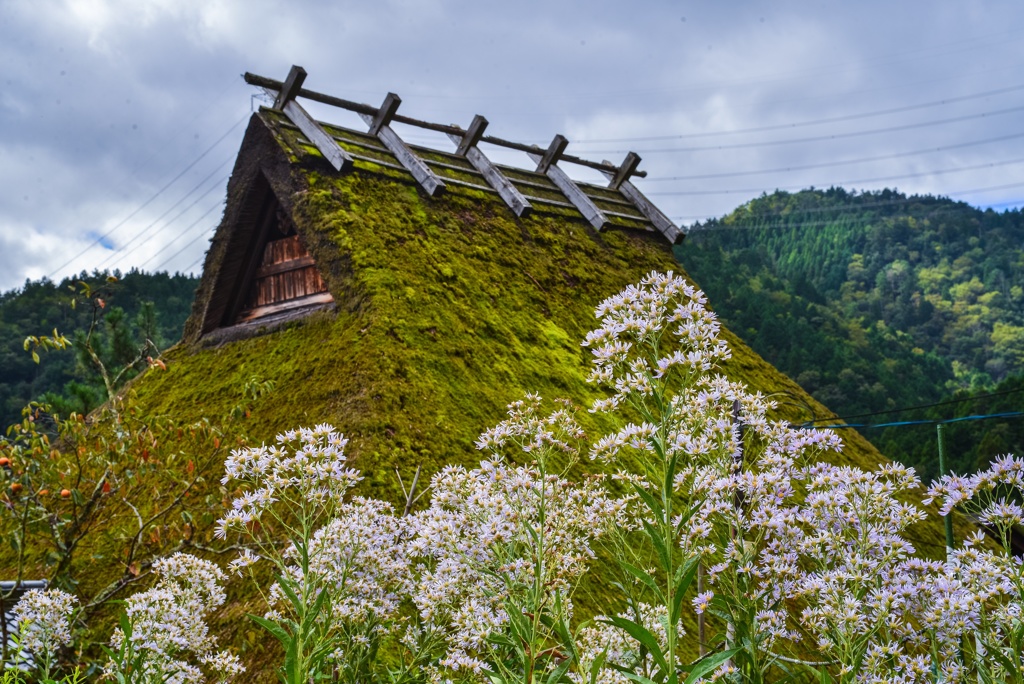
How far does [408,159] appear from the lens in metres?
8.54

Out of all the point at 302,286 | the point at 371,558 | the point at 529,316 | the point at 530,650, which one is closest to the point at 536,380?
the point at 529,316

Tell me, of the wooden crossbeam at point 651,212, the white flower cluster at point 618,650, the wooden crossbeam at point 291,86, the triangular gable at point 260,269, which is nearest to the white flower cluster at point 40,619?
the white flower cluster at point 618,650

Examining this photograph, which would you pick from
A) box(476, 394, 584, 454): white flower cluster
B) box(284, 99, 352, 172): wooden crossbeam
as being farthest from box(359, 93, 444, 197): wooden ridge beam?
box(476, 394, 584, 454): white flower cluster

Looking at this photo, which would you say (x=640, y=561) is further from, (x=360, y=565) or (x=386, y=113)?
(x=386, y=113)

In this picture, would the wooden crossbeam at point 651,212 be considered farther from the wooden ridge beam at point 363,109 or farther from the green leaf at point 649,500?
the green leaf at point 649,500

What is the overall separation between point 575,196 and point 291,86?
393cm

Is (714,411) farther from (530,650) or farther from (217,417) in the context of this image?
(217,417)

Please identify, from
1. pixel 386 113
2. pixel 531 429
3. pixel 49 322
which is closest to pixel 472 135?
pixel 386 113

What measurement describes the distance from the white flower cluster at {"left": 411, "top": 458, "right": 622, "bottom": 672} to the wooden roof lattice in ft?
18.3

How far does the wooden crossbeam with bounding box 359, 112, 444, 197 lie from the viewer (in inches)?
327

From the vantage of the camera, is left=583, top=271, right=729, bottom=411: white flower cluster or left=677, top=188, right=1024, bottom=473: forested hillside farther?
left=677, top=188, right=1024, bottom=473: forested hillside

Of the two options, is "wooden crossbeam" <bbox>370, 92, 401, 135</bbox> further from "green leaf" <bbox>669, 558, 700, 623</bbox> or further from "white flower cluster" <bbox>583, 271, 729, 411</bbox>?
"green leaf" <bbox>669, 558, 700, 623</bbox>

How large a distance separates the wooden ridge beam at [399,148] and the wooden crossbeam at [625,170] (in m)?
4.40

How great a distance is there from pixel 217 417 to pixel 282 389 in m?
0.75
